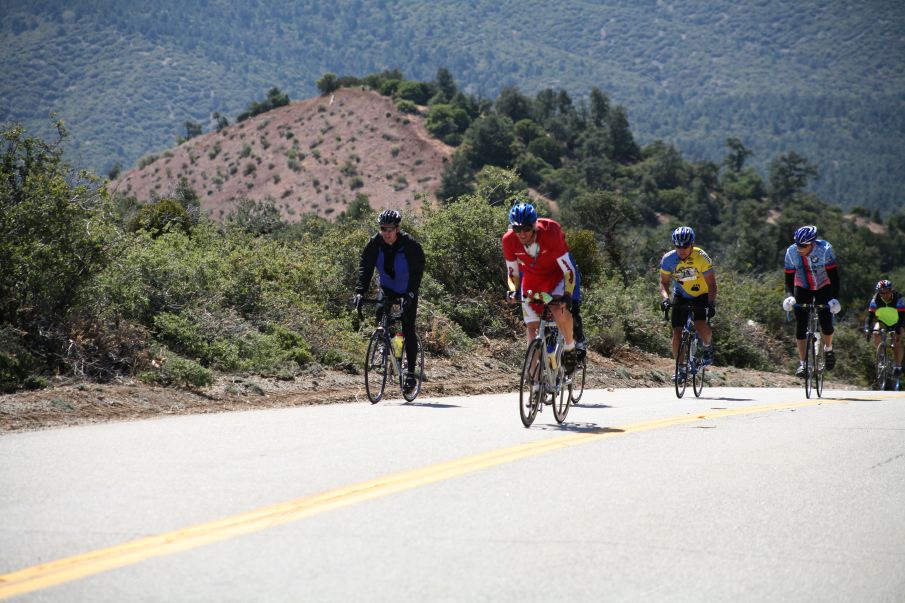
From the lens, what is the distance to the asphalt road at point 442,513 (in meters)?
5.20

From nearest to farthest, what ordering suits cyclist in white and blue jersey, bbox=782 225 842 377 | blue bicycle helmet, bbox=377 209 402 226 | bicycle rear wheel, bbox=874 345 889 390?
blue bicycle helmet, bbox=377 209 402 226 < cyclist in white and blue jersey, bbox=782 225 842 377 < bicycle rear wheel, bbox=874 345 889 390

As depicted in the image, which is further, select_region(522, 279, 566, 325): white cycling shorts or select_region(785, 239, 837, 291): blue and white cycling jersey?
select_region(785, 239, 837, 291): blue and white cycling jersey

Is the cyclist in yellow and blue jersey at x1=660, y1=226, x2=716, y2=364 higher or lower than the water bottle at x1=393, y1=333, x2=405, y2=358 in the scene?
higher

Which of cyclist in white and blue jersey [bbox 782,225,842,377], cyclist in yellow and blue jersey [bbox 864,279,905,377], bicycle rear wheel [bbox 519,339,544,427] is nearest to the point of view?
bicycle rear wheel [bbox 519,339,544,427]

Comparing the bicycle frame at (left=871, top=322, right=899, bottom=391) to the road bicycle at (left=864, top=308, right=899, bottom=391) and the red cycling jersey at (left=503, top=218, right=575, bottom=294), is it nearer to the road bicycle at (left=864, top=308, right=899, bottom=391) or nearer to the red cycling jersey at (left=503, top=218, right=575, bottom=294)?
the road bicycle at (left=864, top=308, right=899, bottom=391)

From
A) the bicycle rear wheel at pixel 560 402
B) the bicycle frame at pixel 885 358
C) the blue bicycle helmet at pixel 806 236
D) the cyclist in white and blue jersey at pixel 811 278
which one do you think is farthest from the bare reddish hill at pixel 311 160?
the bicycle rear wheel at pixel 560 402

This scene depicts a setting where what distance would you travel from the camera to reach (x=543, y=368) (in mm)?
10609

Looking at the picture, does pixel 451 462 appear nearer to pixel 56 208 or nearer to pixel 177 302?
pixel 56 208

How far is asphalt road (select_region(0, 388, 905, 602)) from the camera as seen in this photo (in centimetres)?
Result: 520

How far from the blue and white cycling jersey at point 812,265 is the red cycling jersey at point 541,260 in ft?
18.5

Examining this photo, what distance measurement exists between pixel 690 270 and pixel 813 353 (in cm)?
223

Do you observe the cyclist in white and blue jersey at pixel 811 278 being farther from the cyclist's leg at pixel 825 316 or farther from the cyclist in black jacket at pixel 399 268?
the cyclist in black jacket at pixel 399 268

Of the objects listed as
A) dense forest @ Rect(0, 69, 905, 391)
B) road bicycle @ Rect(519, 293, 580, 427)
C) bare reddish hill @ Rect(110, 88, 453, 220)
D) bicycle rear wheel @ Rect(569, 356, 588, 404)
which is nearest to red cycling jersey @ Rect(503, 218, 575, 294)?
road bicycle @ Rect(519, 293, 580, 427)

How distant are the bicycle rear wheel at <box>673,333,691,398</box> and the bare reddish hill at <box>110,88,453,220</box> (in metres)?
93.5
